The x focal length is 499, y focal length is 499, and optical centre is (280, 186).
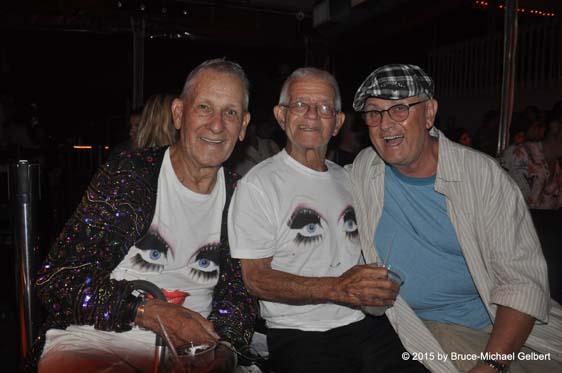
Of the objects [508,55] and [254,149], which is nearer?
[508,55]

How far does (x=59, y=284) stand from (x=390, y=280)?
4.30 ft

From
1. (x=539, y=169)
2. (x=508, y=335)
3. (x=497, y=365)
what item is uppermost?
(x=539, y=169)

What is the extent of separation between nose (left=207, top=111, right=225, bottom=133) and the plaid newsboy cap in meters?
0.73

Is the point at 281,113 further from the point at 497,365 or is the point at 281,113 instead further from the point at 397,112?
the point at 497,365

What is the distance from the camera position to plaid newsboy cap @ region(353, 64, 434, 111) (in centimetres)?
240

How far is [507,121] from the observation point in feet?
14.5

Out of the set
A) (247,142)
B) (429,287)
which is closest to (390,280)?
(429,287)

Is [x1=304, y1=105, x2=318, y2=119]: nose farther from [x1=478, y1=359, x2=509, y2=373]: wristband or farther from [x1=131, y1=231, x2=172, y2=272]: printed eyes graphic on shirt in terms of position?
[x1=478, y1=359, x2=509, y2=373]: wristband

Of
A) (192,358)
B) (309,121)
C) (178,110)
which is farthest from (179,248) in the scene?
(309,121)

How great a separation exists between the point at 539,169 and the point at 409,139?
3.10 m

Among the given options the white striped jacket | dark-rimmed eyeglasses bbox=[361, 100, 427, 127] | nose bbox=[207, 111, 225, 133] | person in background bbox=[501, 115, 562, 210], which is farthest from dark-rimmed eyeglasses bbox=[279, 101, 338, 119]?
person in background bbox=[501, 115, 562, 210]

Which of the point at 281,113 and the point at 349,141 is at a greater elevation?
the point at 281,113

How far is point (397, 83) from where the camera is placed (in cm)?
241

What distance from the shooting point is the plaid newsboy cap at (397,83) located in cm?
240
